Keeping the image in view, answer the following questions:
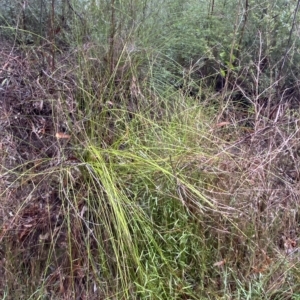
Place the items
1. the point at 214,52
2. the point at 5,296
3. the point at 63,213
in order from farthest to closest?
the point at 214,52 < the point at 63,213 < the point at 5,296

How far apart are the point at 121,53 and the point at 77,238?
→ 4.30 ft

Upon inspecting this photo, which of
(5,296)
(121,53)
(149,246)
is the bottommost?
(5,296)

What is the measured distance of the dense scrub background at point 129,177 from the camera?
2.40 meters

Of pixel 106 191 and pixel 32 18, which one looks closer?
pixel 106 191

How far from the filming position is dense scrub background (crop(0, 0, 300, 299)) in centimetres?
240

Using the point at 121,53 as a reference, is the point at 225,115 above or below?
below

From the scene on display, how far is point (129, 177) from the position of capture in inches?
104

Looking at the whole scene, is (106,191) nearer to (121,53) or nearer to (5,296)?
(5,296)

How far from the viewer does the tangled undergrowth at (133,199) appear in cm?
239

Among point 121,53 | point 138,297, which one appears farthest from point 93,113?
point 138,297

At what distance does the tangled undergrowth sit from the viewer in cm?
239

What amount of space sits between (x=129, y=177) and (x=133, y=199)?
0.13 meters

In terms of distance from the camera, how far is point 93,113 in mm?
2957

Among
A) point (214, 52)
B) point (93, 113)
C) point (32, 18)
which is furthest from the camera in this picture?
point (214, 52)
